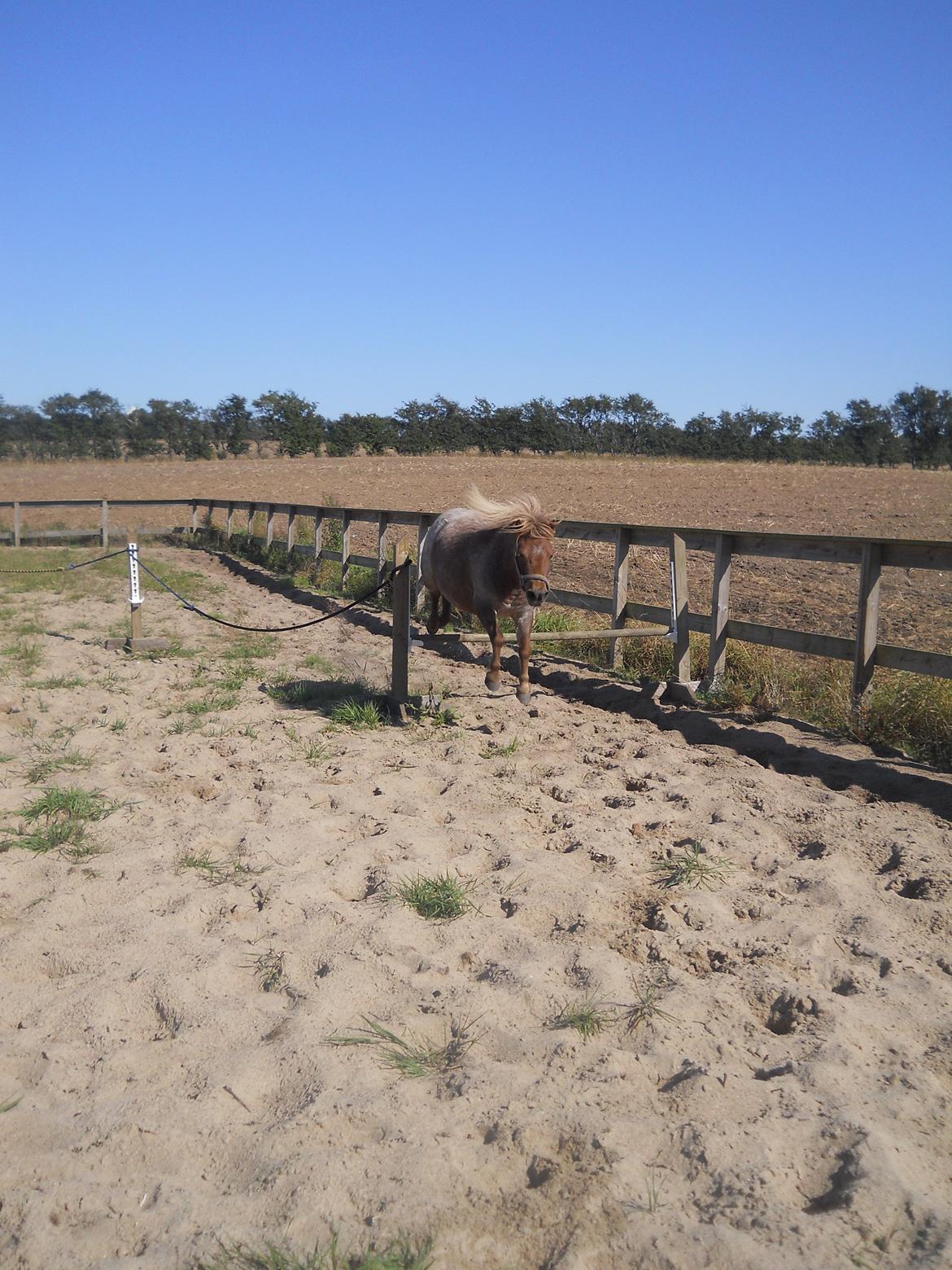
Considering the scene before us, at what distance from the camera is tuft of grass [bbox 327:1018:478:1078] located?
2631mm

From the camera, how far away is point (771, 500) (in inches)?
1318

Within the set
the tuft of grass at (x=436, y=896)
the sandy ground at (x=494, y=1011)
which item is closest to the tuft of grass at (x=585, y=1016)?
the sandy ground at (x=494, y=1011)


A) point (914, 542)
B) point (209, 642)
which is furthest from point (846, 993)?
point (209, 642)

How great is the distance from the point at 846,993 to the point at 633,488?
37.6 metres

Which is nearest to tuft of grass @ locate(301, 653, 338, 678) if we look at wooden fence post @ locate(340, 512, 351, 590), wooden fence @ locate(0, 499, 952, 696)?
wooden fence @ locate(0, 499, 952, 696)

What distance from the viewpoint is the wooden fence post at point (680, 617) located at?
7441 millimetres

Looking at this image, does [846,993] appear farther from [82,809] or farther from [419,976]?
[82,809]

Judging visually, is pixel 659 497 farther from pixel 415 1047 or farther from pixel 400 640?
pixel 415 1047

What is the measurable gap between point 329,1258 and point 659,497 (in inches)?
1376

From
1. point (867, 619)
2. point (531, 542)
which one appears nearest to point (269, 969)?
point (531, 542)

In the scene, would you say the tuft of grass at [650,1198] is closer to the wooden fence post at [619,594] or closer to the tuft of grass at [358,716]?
the tuft of grass at [358,716]

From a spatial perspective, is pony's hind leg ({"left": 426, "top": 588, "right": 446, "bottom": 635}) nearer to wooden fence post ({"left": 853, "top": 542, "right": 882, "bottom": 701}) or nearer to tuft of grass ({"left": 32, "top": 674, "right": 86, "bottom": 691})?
tuft of grass ({"left": 32, "top": 674, "right": 86, "bottom": 691})

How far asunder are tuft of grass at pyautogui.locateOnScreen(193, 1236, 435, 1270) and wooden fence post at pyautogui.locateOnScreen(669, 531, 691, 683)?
5783mm

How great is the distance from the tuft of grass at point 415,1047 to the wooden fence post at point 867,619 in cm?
422
